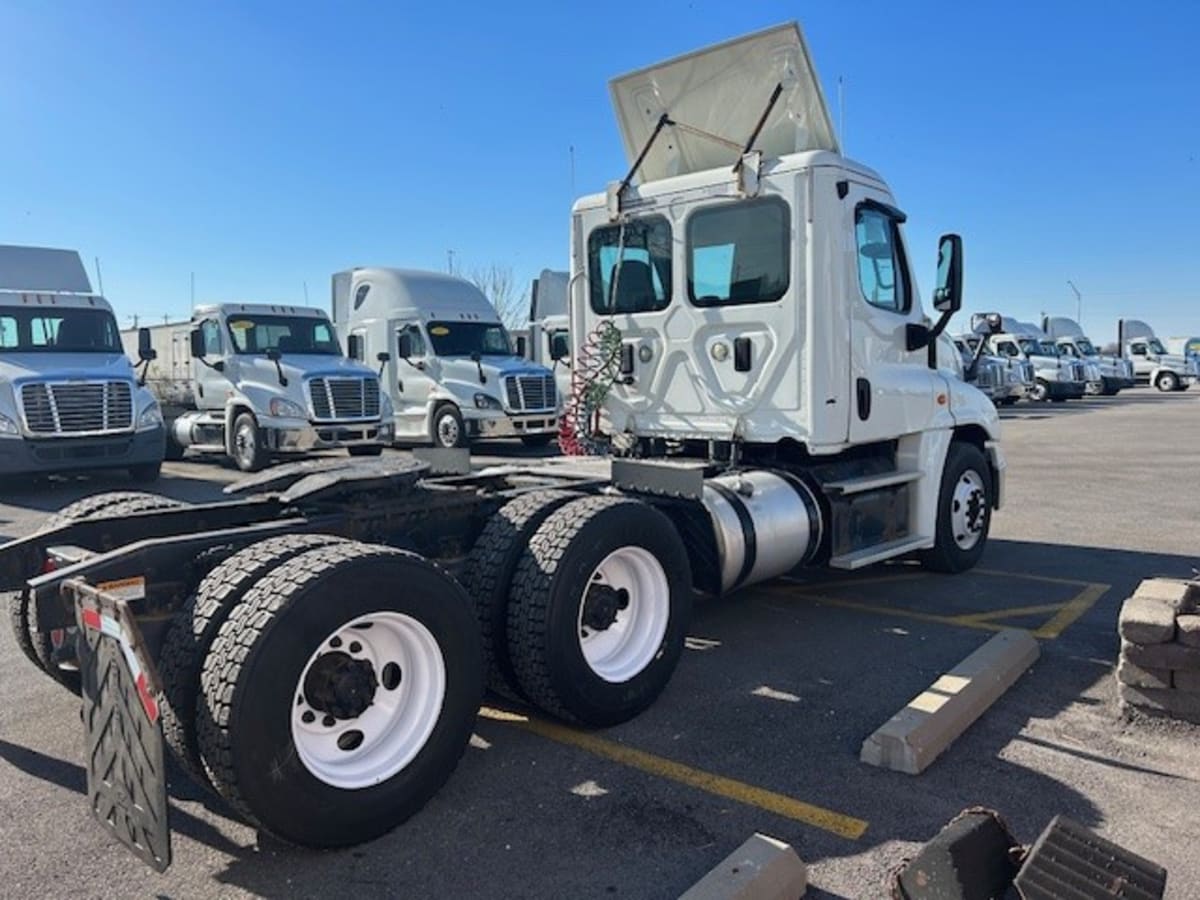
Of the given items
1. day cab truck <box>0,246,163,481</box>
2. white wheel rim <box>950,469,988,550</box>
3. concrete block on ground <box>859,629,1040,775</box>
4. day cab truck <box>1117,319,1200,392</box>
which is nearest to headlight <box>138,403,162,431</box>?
day cab truck <box>0,246,163,481</box>

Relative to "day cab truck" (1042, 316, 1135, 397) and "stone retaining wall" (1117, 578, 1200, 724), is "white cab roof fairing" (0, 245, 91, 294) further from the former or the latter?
"day cab truck" (1042, 316, 1135, 397)

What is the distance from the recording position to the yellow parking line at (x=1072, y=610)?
5.63m

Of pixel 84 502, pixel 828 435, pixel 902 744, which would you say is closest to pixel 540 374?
pixel 828 435

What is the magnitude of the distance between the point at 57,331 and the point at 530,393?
7.61 metres

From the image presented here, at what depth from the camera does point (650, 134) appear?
268 inches

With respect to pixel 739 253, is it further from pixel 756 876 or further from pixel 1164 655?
pixel 756 876

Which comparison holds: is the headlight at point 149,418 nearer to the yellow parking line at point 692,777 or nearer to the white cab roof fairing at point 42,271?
the white cab roof fairing at point 42,271

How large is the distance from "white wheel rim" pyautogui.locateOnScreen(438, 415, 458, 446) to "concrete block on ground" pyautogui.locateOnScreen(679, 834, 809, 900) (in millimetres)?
14532

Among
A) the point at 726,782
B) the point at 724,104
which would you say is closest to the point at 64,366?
the point at 724,104

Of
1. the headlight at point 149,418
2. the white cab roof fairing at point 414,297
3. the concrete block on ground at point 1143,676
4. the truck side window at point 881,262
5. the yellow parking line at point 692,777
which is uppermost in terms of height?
the white cab roof fairing at point 414,297

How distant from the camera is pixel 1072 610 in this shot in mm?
6117

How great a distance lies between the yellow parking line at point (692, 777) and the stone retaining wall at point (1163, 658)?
179 cm

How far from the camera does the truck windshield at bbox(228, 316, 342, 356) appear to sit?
1559 centimetres

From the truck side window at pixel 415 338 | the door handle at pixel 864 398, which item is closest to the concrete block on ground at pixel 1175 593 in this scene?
the door handle at pixel 864 398
